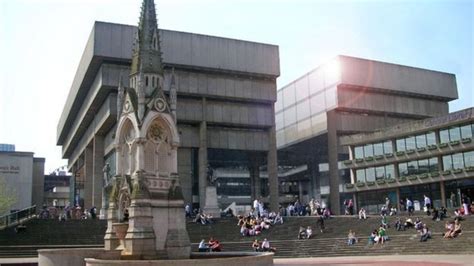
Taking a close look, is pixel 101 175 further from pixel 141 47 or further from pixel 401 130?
pixel 141 47

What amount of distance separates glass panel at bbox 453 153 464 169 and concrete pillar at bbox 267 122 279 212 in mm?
25139

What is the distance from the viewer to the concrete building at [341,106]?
83.3m

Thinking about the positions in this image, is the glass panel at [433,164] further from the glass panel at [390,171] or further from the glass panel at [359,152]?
the glass panel at [359,152]

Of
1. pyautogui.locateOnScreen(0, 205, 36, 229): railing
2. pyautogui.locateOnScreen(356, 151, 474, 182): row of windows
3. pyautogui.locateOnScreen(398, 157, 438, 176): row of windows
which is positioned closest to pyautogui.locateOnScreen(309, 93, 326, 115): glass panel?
pyautogui.locateOnScreen(356, 151, 474, 182): row of windows

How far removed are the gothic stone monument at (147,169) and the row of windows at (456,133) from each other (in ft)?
150

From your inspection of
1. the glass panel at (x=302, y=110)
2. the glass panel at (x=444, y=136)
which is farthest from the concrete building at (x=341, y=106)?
the glass panel at (x=444, y=136)

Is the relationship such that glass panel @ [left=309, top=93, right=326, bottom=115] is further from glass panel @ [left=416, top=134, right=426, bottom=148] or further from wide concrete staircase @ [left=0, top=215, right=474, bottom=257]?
wide concrete staircase @ [left=0, top=215, right=474, bottom=257]

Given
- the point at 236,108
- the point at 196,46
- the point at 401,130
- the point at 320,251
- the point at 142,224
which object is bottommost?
the point at 320,251

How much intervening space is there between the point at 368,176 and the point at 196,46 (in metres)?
29.6

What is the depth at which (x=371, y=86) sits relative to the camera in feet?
282

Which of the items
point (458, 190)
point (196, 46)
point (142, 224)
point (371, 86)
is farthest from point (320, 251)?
point (371, 86)

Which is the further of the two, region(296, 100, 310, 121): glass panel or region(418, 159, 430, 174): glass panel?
region(296, 100, 310, 121): glass panel

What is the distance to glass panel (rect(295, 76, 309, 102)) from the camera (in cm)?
9000

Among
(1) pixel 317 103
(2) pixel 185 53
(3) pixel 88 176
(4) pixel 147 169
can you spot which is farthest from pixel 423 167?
(4) pixel 147 169
